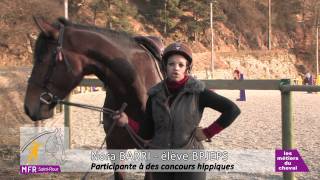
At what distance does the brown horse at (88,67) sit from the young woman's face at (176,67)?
75cm

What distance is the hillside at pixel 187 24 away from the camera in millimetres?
31922

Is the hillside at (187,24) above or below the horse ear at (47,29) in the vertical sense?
above

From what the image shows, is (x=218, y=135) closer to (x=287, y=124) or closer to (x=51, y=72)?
(x=287, y=124)

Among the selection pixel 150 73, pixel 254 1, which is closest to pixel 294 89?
pixel 150 73

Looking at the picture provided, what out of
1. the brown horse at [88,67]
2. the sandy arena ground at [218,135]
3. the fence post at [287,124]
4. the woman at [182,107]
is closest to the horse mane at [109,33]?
the brown horse at [88,67]

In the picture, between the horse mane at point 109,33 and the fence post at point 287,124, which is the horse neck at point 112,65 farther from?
the fence post at point 287,124

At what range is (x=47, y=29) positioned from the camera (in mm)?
A: 3203

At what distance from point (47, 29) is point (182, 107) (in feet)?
3.80

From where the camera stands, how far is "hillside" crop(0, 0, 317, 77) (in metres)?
31.9

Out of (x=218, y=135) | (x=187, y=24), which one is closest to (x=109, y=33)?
(x=218, y=135)

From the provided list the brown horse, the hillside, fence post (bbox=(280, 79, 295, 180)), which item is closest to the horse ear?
the brown horse

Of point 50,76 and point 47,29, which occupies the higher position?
point 47,29

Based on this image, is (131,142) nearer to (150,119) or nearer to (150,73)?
(150,73)

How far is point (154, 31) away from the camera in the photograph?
1946 inches
